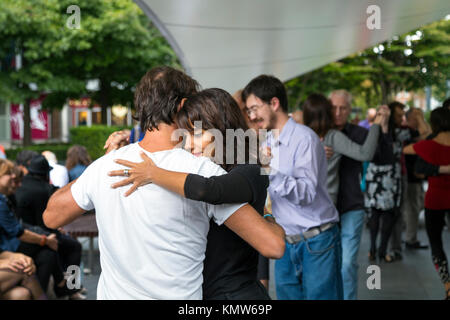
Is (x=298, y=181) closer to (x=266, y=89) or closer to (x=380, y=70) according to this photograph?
(x=266, y=89)

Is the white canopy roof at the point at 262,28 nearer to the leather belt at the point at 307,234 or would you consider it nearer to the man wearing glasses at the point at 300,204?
the man wearing glasses at the point at 300,204

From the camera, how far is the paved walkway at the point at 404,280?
20.0ft

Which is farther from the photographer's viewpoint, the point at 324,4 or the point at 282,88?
the point at 324,4

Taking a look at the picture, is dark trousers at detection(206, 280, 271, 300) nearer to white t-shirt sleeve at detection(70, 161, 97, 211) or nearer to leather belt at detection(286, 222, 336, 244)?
white t-shirt sleeve at detection(70, 161, 97, 211)

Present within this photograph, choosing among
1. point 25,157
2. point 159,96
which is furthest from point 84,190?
point 25,157

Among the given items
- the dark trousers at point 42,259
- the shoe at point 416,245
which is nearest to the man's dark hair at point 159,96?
the dark trousers at point 42,259

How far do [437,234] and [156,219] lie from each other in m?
4.28

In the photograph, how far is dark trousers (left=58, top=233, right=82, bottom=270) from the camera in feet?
21.5

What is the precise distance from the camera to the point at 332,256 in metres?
3.79

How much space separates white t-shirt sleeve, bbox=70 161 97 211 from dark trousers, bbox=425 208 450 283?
4.19 m

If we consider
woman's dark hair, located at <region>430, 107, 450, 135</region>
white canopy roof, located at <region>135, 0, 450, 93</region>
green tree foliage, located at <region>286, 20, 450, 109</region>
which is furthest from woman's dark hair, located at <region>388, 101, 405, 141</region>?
green tree foliage, located at <region>286, 20, 450, 109</region>
